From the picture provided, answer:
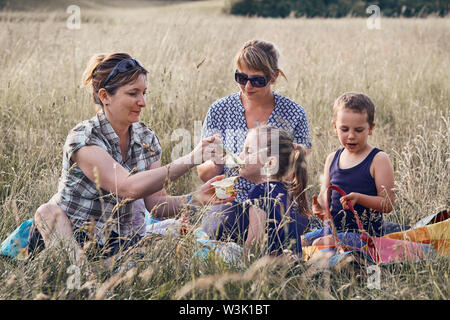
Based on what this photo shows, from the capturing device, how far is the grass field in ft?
7.45

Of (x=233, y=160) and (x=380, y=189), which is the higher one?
(x=233, y=160)

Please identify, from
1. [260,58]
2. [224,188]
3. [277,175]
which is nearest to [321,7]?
[260,58]

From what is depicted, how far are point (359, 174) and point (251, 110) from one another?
90cm

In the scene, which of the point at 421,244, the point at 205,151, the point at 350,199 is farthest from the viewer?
the point at 350,199

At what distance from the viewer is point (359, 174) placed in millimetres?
3273

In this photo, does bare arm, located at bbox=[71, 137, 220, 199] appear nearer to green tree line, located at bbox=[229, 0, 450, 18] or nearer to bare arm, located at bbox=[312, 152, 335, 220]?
bare arm, located at bbox=[312, 152, 335, 220]

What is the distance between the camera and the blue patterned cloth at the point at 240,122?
3.62 meters

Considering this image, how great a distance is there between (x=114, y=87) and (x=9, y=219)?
3.40ft

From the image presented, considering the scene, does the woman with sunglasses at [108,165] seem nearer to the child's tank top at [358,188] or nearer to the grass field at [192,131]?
the grass field at [192,131]

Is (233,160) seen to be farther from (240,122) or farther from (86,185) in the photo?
(240,122)

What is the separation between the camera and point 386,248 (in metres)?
2.91

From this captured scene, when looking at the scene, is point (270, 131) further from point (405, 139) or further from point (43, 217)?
point (405, 139)

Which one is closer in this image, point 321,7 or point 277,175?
point 277,175
